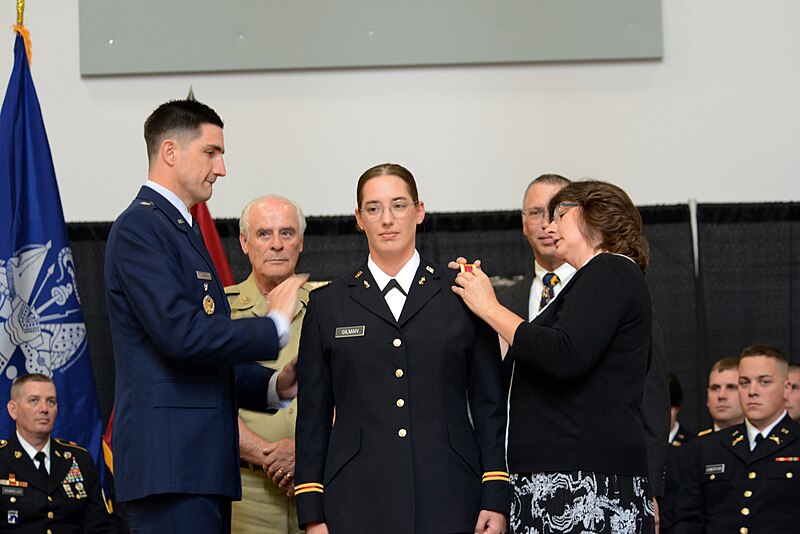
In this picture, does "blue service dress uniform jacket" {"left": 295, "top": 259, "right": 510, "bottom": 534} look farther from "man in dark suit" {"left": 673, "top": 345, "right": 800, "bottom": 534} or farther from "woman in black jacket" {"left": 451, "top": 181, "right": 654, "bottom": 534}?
"man in dark suit" {"left": 673, "top": 345, "right": 800, "bottom": 534}

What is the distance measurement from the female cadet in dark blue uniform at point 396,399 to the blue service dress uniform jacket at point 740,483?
2.33m

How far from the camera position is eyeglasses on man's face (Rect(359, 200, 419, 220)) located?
298 centimetres

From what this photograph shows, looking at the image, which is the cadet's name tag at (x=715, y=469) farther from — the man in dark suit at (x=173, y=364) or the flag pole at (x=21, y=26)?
the flag pole at (x=21, y=26)

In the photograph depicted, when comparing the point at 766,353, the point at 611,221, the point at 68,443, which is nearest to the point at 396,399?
the point at 611,221

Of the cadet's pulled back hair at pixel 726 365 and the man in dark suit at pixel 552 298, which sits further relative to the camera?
the cadet's pulled back hair at pixel 726 365

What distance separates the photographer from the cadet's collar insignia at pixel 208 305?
2.86 m

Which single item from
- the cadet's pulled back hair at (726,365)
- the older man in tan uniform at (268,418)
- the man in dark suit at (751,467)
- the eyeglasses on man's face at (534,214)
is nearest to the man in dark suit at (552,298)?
the eyeglasses on man's face at (534,214)

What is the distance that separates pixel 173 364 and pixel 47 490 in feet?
8.53

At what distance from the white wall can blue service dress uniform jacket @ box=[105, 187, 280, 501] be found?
3.45 meters

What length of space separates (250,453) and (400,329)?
79cm

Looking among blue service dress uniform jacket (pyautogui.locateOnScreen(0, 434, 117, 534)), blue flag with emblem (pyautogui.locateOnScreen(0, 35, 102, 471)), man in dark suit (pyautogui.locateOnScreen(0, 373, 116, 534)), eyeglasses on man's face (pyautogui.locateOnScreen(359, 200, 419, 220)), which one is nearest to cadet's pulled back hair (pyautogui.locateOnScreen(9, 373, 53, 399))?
blue flag with emblem (pyautogui.locateOnScreen(0, 35, 102, 471))

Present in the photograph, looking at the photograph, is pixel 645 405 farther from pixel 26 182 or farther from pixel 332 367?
pixel 26 182

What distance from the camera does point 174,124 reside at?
118 inches

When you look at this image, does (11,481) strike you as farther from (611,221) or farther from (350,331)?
(611,221)
